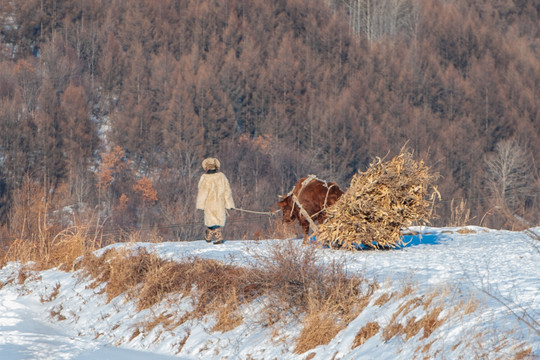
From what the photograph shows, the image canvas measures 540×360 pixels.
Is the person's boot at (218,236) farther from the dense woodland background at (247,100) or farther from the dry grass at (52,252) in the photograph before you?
the dense woodland background at (247,100)

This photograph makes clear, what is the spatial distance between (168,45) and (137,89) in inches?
579

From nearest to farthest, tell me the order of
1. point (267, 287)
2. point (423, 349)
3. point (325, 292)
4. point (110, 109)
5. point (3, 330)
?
1. point (423, 349)
2. point (325, 292)
3. point (267, 287)
4. point (3, 330)
5. point (110, 109)

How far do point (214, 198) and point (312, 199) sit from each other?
6.13ft

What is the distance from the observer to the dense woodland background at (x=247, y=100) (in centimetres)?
7794

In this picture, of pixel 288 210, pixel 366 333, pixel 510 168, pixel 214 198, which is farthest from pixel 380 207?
pixel 510 168

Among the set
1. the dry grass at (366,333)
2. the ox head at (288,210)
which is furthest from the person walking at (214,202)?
the dry grass at (366,333)

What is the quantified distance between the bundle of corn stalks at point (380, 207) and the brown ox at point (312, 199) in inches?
49.0

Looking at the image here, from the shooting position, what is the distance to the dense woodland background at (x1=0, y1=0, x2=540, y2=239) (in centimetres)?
7794

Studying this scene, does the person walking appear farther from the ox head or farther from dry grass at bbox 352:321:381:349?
dry grass at bbox 352:321:381:349

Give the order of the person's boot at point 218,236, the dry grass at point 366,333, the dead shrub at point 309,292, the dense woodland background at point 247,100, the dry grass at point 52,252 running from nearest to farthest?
the dry grass at point 366,333 < the dead shrub at point 309,292 < the person's boot at point 218,236 < the dry grass at point 52,252 < the dense woodland background at point 247,100

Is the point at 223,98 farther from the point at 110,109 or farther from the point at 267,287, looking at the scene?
the point at 267,287

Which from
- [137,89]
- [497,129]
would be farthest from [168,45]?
[497,129]

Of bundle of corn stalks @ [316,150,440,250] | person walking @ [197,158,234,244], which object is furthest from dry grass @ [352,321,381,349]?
person walking @ [197,158,234,244]

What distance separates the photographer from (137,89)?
92.4 meters
